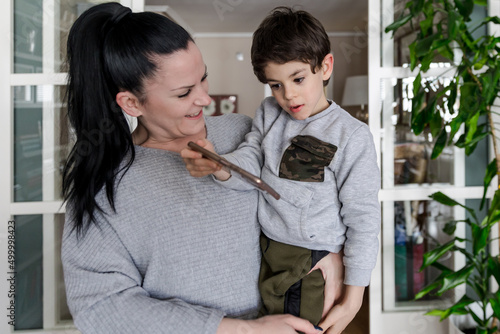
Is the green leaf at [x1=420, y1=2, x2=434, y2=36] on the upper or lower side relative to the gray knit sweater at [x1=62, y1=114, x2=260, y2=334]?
upper

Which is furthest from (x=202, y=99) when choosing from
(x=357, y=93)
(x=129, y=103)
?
(x=357, y=93)

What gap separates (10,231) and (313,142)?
1.60 metres

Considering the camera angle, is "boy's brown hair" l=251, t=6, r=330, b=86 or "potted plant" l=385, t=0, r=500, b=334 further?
"potted plant" l=385, t=0, r=500, b=334

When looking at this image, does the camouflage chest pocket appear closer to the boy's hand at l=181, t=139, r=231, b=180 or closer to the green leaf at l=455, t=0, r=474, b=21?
the boy's hand at l=181, t=139, r=231, b=180

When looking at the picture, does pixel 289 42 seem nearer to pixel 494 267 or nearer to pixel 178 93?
pixel 178 93

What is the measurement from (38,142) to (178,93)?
140cm

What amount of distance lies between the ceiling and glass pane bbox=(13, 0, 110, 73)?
2.31 m

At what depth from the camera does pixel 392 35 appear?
2.09 metres

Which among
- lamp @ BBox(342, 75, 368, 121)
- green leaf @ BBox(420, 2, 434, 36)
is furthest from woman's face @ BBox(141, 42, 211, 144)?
lamp @ BBox(342, 75, 368, 121)

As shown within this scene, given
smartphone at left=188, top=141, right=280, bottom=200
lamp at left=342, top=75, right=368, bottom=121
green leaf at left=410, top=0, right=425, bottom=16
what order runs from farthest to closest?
1. lamp at left=342, top=75, right=368, bottom=121
2. green leaf at left=410, top=0, right=425, bottom=16
3. smartphone at left=188, top=141, right=280, bottom=200

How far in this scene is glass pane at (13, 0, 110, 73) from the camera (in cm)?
201

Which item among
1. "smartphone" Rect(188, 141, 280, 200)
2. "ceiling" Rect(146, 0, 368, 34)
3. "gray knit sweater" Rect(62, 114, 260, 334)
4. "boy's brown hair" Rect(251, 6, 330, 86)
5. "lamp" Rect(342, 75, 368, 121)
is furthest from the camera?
"lamp" Rect(342, 75, 368, 121)

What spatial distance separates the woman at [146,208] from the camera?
876 mm

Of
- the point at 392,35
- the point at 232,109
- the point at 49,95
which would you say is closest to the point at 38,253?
the point at 49,95
